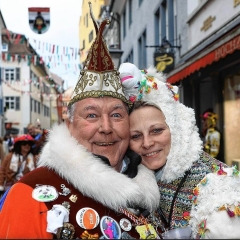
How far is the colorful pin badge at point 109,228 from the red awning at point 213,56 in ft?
13.6

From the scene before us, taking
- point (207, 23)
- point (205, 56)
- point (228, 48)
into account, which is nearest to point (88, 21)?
point (207, 23)

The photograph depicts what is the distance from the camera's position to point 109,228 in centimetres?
203

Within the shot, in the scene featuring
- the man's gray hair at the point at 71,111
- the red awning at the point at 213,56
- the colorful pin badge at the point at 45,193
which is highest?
the red awning at the point at 213,56

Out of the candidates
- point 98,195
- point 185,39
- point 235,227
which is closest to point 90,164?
point 98,195

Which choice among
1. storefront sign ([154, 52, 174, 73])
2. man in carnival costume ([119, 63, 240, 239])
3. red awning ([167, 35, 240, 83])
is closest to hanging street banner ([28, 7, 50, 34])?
storefront sign ([154, 52, 174, 73])

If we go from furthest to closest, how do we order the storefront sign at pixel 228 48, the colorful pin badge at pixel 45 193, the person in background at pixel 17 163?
the person in background at pixel 17 163
the storefront sign at pixel 228 48
the colorful pin badge at pixel 45 193

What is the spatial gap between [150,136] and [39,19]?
10.1 m

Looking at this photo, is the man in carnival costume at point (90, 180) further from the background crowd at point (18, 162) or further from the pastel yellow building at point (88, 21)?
the background crowd at point (18, 162)

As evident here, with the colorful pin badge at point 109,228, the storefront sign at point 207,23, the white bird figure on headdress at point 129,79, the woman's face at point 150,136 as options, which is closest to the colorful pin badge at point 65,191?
the colorful pin badge at point 109,228

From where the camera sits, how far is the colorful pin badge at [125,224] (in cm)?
211

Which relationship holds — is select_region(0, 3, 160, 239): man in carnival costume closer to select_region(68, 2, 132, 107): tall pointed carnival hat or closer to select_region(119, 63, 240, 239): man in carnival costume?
select_region(68, 2, 132, 107): tall pointed carnival hat

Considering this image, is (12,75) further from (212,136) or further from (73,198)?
(73,198)

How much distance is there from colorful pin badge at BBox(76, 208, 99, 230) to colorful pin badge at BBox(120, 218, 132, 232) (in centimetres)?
15

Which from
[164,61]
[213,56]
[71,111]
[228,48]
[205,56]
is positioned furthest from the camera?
[164,61]
